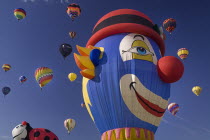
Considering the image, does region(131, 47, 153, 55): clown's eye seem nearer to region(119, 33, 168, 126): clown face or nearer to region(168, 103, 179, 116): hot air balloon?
region(119, 33, 168, 126): clown face

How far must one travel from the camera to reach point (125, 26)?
13516mm

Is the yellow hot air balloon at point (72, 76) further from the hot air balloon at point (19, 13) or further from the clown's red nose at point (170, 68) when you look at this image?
the clown's red nose at point (170, 68)

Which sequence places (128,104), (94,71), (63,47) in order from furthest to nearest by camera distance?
(63,47), (94,71), (128,104)

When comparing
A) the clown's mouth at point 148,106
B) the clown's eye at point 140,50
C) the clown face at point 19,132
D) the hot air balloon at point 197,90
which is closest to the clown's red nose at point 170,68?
the clown's eye at point 140,50

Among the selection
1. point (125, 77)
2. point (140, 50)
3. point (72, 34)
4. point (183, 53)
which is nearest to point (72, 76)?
point (72, 34)

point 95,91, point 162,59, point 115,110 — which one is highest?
point 162,59

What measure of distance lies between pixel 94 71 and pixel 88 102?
1.56 metres

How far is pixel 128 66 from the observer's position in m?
12.7

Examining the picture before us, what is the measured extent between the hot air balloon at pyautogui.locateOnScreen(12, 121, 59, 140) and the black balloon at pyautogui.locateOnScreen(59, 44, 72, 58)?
416 inches

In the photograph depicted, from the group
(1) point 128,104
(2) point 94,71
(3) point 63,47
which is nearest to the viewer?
(1) point 128,104

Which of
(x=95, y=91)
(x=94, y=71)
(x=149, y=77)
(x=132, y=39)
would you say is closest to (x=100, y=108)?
(x=95, y=91)

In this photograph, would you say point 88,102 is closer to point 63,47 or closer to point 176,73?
point 176,73

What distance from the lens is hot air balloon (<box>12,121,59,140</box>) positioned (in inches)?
527

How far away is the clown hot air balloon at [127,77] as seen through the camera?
12477 millimetres
